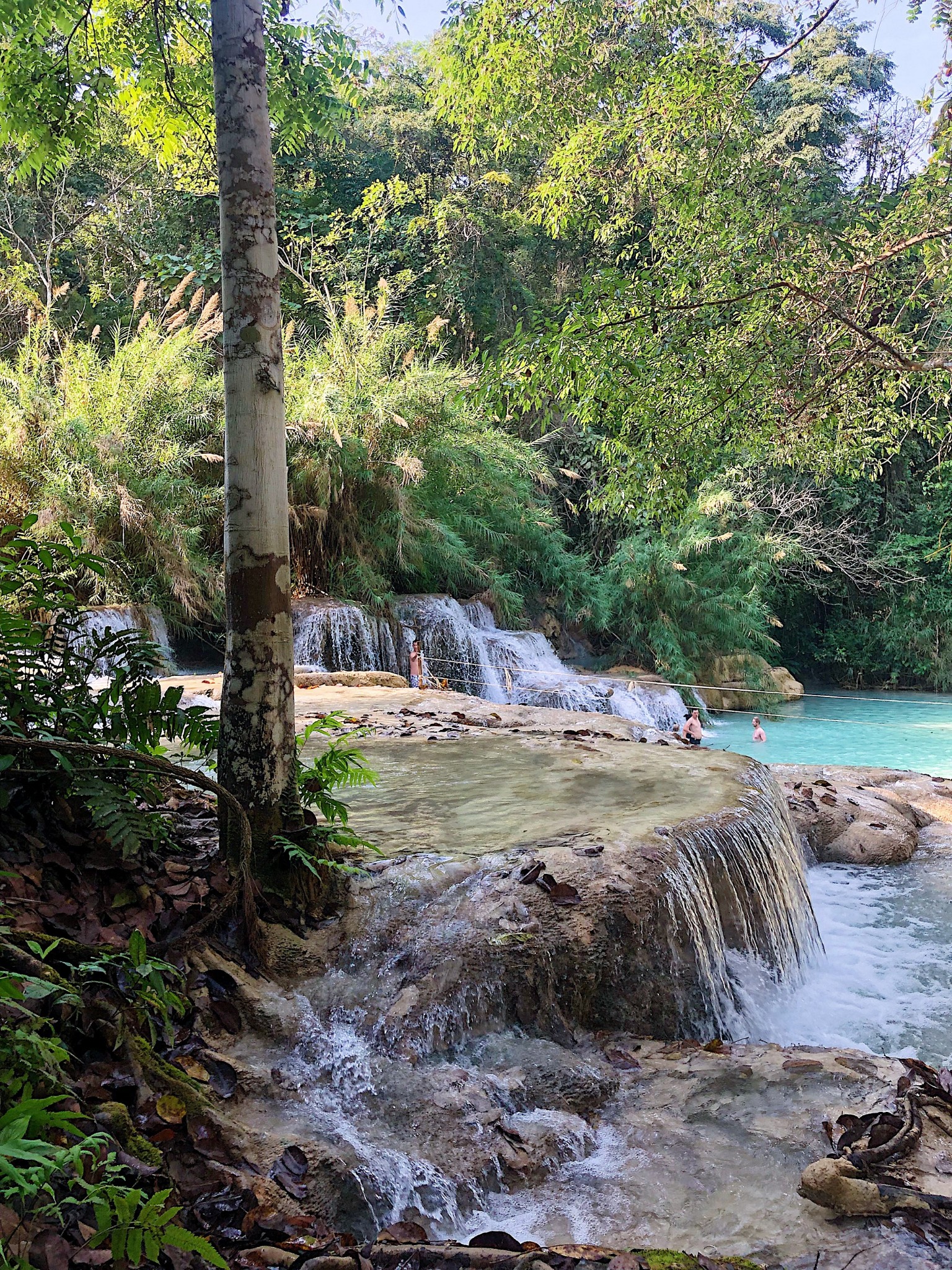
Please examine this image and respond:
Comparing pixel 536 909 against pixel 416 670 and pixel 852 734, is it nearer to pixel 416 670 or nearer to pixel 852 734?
pixel 416 670

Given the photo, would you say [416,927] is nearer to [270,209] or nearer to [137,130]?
[270,209]

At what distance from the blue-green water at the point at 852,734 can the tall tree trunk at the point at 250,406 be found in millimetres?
9046

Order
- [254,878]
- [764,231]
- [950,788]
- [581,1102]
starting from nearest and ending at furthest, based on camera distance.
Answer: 1. [581,1102]
2. [254,878]
3. [764,231]
4. [950,788]

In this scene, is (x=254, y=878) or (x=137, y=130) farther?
(x=137, y=130)

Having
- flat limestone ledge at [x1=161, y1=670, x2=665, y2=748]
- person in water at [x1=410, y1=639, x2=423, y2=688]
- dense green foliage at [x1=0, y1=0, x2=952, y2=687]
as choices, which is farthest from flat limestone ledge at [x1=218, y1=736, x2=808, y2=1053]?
person in water at [x1=410, y1=639, x2=423, y2=688]

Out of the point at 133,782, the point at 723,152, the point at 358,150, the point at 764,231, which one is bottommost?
the point at 133,782

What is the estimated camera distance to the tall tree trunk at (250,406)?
8.93ft

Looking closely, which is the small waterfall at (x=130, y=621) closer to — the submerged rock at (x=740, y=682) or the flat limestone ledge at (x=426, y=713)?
the flat limestone ledge at (x=426, y=713)

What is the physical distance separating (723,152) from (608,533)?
11.1 metres

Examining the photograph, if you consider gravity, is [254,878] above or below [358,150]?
below

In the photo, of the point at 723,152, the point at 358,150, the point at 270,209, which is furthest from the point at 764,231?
the point at 358,150

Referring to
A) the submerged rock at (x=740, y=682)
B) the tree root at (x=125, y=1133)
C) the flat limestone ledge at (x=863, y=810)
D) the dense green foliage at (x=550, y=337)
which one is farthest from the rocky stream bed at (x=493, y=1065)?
the submerged rock at (x=740, y=682)

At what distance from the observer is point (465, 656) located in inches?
456

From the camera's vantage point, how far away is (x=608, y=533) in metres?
17.7
